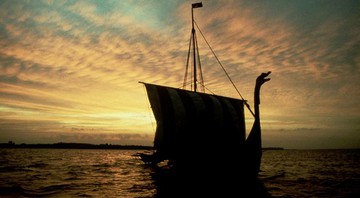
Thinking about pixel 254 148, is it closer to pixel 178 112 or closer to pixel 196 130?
pixel 196 130

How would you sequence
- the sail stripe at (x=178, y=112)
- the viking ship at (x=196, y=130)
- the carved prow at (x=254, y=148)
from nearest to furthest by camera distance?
the carved prow at (x=254, y=148), the viking ship at (x=196, y=130), the sail stripe at (x=178, y=112)

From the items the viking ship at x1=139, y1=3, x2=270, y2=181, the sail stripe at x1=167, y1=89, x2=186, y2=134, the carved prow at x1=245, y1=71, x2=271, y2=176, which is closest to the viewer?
the carved prow at x1=245, y1=71, x2=271, y2=176

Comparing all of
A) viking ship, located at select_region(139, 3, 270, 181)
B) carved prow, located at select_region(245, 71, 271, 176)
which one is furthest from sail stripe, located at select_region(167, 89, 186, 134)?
carved prow, located at select_region(245, 71, 271, 176)

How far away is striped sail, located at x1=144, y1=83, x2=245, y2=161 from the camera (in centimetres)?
2339

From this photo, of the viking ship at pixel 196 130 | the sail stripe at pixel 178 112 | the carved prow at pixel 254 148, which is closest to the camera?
the carved prow at pixel 254 148

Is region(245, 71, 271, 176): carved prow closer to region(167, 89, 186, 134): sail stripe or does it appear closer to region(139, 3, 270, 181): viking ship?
region(139, 3, 270, 181): viking ship

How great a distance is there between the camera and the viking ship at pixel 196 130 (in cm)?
2173

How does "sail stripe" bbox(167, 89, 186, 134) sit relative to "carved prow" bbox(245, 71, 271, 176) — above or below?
above

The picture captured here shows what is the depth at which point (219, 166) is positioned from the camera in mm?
21516

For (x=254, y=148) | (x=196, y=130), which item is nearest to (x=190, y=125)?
(x=196, y=130)

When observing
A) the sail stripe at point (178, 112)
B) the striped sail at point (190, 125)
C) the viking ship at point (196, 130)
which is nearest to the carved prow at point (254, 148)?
the viking ship at point (196, 130)

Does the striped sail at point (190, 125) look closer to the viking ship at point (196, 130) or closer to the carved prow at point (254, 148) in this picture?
the viking ship at point (196, 130)

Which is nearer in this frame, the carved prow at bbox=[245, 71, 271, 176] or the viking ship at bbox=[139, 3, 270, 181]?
the carved prow at bbox=[245, 71, 271, 176]

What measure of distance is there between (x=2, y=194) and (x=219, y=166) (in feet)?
48.0
